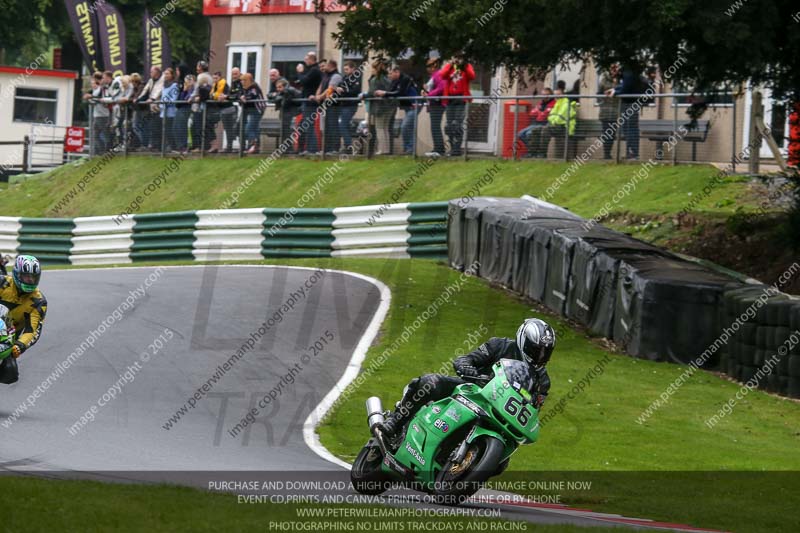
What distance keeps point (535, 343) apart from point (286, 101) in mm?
20131

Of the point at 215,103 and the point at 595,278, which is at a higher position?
the point at 215,103

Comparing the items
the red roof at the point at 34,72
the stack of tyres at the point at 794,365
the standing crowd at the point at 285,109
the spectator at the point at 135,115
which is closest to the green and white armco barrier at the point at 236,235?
the standing crowd at the point at 285,109

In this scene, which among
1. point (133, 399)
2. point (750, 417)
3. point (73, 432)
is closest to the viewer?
point (73, 432)

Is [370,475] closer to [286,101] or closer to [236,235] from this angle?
[236,235]

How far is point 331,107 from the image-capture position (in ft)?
92.1

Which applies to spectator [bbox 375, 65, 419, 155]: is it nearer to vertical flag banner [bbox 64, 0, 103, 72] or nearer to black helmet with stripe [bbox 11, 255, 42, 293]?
black helmet with stripe [bbox 11, 255, 42, 293]

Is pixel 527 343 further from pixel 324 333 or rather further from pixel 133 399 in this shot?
pixel 324 333

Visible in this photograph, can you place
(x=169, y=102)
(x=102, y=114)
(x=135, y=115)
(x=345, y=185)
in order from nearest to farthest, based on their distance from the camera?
(x=345, y=185)
(x=169, y=102)
(x=135, y=115)
(x=102, y=114)

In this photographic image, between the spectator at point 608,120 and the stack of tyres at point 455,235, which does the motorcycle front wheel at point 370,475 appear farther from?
the spectator at point 608,120

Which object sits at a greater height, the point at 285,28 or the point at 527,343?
the point at 285,28

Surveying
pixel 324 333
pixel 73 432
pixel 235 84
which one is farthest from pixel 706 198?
pixel 73 432

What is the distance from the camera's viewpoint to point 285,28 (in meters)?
38.7

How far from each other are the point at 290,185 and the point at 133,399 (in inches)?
627

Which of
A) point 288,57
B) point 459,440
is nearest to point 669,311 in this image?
point 459,440
